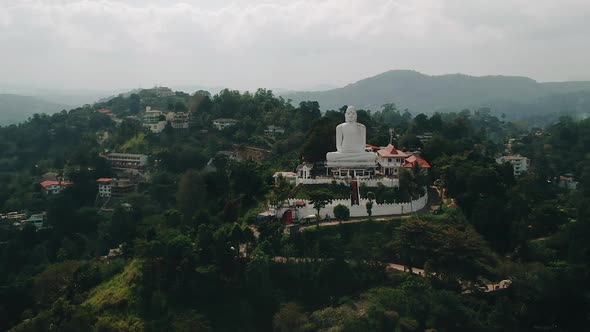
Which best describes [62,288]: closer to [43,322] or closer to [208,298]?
[43,322]

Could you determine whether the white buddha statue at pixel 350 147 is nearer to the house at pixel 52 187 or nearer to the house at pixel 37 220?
the house at pixel 37 220

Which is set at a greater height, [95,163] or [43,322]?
[95,163]

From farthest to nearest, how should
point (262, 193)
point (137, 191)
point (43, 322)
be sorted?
point (137, 191)
point (262, 193)
point (43, 322)

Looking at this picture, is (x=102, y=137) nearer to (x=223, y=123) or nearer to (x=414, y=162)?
(x=223, y=123)

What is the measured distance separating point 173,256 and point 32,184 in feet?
97.9

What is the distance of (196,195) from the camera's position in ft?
118

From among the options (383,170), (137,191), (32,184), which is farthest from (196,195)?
(32,184)

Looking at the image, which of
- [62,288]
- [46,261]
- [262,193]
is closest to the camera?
[62,288]

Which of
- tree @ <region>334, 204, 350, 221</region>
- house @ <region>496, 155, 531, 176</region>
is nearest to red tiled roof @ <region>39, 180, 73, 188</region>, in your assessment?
tree @ <region>334, 204, 350, 221</region>

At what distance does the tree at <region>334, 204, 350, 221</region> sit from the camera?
29.8 m

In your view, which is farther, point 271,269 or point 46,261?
point 46,261

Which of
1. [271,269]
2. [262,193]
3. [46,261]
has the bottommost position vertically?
[46,261]

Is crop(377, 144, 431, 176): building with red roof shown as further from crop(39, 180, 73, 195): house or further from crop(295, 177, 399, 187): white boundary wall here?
crop(39, 180, 73, 195): house

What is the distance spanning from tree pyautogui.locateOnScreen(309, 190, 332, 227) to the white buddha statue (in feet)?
12.1
